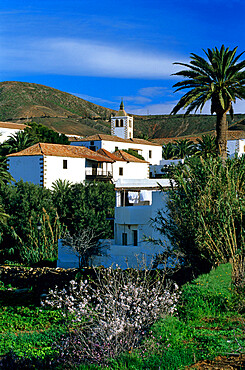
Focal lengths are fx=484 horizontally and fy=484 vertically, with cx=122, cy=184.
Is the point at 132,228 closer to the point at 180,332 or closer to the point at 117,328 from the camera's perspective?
the point at 180,332

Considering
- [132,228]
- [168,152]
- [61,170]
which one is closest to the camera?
[132,228]

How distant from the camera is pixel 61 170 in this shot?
154ft

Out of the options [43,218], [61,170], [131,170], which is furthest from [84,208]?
[131,170]

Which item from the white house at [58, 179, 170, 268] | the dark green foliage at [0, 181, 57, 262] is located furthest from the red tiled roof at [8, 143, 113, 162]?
the white house at [58, 179, 170, 268]

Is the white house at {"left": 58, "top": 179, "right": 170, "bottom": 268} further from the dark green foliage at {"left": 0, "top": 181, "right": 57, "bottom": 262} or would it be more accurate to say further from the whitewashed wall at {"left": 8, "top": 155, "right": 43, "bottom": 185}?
the whitewashed wall at {"left": 8, "top": 155, "right": 43, "bottom": 185}

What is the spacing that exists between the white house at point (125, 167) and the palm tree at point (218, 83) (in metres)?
33.0

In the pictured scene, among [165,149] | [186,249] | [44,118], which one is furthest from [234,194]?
[44,118]

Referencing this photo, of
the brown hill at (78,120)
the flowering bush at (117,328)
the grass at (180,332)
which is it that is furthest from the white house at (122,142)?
the flowering bush at (117,328)

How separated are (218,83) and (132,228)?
9.54 m

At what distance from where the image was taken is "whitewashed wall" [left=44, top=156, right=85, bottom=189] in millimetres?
45344

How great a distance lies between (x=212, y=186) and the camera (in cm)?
1517

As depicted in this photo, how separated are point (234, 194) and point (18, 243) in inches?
893

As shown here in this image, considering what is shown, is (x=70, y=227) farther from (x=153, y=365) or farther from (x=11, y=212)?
(x=153, y=365)

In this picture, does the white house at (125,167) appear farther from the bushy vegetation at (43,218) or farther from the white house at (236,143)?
the bushy vegetation at (43,218)
